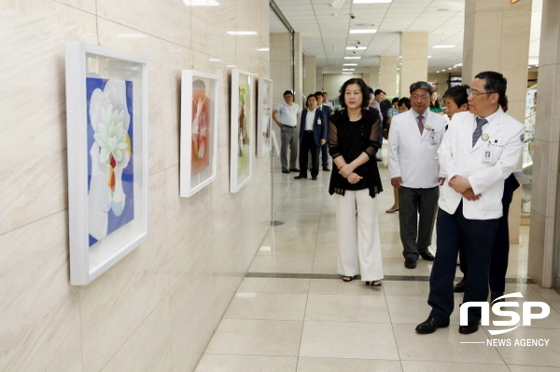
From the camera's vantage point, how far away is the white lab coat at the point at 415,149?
5.40 metres

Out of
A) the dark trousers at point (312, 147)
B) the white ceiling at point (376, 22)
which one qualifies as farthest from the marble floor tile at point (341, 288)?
the dark trousers at point (312, 147)

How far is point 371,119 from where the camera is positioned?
492 centimetres

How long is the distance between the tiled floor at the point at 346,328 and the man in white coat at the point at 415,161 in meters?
0.41

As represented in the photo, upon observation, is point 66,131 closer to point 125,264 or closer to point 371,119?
point 125,264

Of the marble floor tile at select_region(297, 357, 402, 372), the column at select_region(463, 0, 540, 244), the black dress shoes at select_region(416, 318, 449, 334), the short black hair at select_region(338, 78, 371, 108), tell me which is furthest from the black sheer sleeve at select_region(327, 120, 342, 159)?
the column at select_region(463, 0, 540, 244)

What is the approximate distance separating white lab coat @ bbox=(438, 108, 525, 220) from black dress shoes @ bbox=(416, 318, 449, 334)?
2.53 ft

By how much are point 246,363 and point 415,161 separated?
2719 millimetres

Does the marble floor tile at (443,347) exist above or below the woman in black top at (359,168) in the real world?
below

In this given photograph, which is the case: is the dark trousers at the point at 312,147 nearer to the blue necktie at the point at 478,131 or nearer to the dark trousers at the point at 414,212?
the dark trousers at the point at 414,212

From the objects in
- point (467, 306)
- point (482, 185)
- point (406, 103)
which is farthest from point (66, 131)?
point (406, 103)

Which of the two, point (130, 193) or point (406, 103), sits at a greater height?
point (406, 103)

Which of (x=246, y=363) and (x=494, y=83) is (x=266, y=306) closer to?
(x=246, y=363)

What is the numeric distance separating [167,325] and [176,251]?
15.0 inches

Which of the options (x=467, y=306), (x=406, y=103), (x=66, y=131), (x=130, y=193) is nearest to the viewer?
(x=66, y=131)
